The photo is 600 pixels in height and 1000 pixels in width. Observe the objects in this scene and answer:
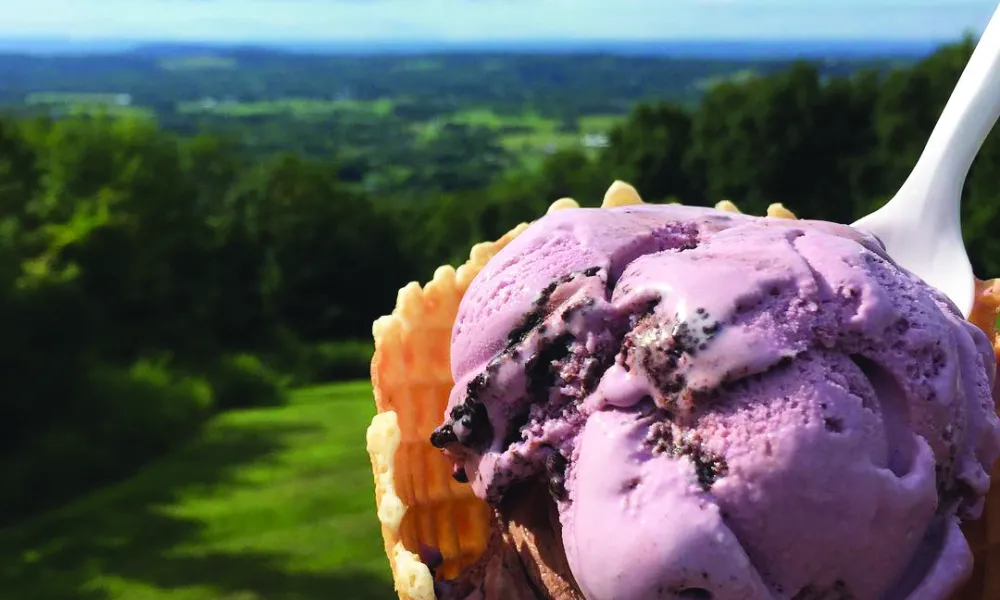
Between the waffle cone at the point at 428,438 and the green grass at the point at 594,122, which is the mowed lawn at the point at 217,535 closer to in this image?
the waffle cone at the point at 428,438

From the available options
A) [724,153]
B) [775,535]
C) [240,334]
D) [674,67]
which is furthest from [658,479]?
[674,67]

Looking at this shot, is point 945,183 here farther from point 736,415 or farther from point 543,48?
point 543,48

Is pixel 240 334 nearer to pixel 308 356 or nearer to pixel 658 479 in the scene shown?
pixel 308 356

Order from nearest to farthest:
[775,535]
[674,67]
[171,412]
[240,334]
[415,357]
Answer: [775,535] → [415,357] → [171,412] → [240,334] → [674,67]

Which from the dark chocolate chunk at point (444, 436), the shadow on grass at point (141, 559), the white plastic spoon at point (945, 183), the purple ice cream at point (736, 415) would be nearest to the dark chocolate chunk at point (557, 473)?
the purple ice cream at point (736, 415)

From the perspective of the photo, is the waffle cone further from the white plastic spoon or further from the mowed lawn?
the mowed lawn

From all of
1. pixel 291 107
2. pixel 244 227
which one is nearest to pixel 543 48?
pixel 291 107
